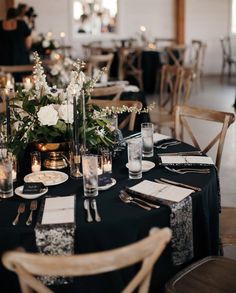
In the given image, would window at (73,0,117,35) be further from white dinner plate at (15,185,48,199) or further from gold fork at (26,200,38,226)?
gold fork at (26,200,38,226)

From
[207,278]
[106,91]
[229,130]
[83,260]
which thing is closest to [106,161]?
[207,278]

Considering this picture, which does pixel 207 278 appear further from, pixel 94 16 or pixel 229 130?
pixel 94 16

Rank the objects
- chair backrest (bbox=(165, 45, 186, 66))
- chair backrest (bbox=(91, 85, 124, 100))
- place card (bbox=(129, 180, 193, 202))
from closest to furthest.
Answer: place card (bbox=(129, 180, 193, 202)) → chair backrest (bbox=(91, 85, 124, 100)) → chair backrest (bbox=(165, 45, 186, 66))

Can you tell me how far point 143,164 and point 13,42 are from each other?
4.31 metres

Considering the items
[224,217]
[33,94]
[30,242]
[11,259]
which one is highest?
[33,94]

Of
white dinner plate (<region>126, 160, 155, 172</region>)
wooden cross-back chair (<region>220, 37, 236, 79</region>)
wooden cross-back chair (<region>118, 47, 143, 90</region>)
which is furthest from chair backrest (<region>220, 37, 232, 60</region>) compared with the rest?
white dinner plate (<region>126, 160, 155, 172</region>)

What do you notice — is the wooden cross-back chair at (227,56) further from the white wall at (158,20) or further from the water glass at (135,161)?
the water glass at (135,161)

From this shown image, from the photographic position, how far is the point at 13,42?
5.98 meters

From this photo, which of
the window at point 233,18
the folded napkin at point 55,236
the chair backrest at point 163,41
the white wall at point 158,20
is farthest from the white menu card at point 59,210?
the window at point 233,18

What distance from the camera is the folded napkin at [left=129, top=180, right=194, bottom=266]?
68.1 inches

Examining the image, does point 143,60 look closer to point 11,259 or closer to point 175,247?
point 175,247

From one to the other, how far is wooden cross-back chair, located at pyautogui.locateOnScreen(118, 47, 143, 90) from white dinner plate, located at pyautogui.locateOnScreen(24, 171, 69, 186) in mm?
6585

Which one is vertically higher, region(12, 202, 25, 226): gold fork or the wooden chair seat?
region(12, 202, 25, 226): gold fork

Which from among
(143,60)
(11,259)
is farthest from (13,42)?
(11,259)
